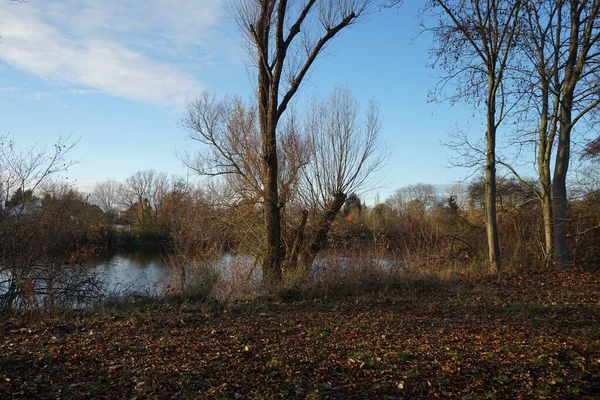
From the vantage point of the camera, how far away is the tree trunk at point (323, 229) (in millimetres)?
13772

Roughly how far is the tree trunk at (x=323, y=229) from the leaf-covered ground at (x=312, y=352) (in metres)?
5.30

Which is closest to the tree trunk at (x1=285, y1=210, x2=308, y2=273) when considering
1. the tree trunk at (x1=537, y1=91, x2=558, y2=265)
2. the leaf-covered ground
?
the leaf-covered ground

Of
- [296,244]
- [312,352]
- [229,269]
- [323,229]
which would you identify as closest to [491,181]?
[323,229]

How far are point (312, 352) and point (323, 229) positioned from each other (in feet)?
31.6

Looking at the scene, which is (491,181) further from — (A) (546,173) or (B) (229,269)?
(B) (229,269)

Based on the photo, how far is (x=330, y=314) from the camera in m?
7.61

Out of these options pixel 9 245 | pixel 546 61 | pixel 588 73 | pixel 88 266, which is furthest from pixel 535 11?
pixel 9 245

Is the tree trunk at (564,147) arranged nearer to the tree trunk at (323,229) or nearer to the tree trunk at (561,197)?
the tree trunk at (561,197)

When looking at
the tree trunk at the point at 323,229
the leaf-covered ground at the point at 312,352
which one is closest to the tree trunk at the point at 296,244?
the tree trunk at the point at 323,229

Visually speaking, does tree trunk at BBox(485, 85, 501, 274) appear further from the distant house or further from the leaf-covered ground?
the distant house

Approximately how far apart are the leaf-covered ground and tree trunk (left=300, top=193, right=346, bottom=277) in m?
5.30

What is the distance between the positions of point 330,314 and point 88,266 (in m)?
5.72

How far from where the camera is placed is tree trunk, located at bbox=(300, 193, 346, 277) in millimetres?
13772

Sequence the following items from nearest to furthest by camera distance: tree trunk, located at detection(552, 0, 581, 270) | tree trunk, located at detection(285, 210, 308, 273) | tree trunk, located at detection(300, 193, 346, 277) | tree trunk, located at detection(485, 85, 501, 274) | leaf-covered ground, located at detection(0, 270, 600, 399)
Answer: leaf-covered ground, located at detection(0, 270, 600, 399), tree trunk, located at detection(552, 0, 581, 270), tree trunk, located at detection(485, 85, 501, 274), tree trunk, located at detection(300, 193, 346, 277), tree trunk, located at detection(285, 210, 308, 273)
